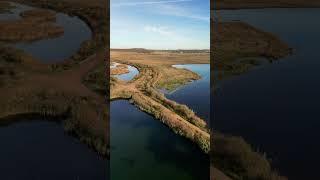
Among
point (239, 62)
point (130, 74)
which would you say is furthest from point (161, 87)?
point (239, 62)

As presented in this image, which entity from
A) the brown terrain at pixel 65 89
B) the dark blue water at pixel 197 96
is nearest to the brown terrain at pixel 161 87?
the dark blue water at pixel 197 96

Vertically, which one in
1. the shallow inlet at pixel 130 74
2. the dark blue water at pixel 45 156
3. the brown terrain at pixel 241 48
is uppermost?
the brown terrain at pixel 241 48

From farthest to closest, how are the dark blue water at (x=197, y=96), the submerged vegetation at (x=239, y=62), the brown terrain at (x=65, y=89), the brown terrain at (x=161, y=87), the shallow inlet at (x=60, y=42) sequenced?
the shallow inlet at (x=60, y=42), the dark blue water at (x=197, y=96), the brown terrain at (x=161, y=87), the brown terrain at (x=65, y=89), the submerged vegetation at (x=239, y=62)

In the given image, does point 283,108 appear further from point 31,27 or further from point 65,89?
point 31,27

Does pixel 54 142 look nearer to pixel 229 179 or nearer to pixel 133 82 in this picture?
pixel 229 179

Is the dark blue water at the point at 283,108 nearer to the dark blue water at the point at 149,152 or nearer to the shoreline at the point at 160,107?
the shoreline at the point at 160,107

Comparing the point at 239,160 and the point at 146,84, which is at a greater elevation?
the point at 146,84
